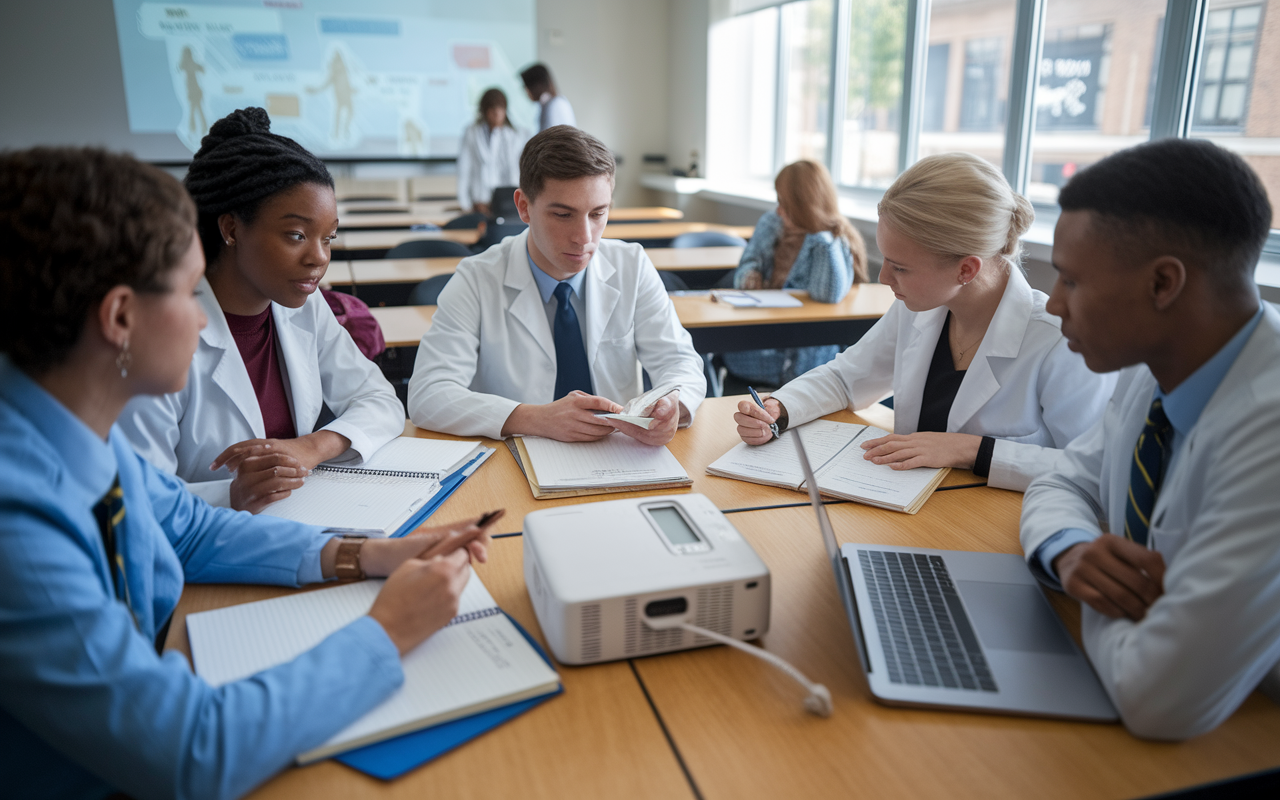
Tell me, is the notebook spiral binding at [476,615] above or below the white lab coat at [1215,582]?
below

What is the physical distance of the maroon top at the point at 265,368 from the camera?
1562 millimetres

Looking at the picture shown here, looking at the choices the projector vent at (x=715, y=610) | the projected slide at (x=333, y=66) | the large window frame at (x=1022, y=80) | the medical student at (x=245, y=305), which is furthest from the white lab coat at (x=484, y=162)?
the projector vent at (x=715, y=610)

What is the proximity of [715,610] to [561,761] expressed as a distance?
0.24 meters

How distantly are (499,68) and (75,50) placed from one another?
3.39 metres

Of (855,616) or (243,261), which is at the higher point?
(243,261)

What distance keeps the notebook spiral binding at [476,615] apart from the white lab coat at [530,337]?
767mm

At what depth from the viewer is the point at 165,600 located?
3.15ft

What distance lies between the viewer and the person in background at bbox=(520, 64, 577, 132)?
6098 millimetres

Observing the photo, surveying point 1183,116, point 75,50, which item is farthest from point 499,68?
point 1183,116

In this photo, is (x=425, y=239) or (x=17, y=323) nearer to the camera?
(x=17, y=323)

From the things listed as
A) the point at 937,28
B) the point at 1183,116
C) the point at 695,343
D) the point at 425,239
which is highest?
the point at 937,28

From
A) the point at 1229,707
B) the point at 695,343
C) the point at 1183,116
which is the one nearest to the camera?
the point at 1229,707

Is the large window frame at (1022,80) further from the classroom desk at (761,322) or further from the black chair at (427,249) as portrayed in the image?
the black chair at (427,249)

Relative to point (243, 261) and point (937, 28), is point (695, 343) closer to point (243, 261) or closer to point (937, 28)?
point (243, 261)
